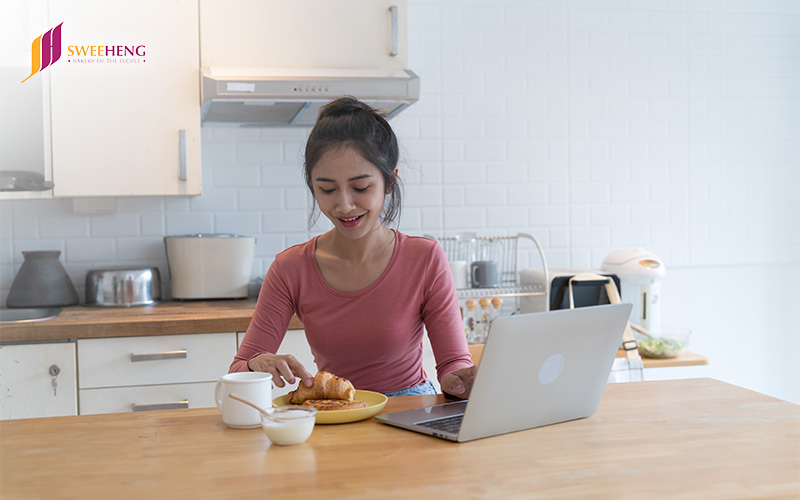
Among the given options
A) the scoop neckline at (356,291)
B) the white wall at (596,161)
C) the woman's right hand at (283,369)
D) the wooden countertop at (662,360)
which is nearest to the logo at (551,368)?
the woman's right hand at (283,369)

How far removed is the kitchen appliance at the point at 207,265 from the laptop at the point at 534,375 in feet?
5.93

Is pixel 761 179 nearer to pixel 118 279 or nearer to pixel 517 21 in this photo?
pixel 517 21

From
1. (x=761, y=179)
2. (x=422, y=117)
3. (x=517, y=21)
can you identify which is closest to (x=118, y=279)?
(x=422, y=117)

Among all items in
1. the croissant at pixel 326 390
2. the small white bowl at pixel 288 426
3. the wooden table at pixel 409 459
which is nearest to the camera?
the wooden table at pixel 409 459

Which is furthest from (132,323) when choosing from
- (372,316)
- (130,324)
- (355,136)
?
(355,136)

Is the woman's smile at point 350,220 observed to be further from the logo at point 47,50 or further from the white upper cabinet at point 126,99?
the logo at point 47,50

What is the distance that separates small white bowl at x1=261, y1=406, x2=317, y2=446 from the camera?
1231mm

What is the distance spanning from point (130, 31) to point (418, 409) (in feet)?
6.89

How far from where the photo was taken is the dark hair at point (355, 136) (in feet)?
5.97

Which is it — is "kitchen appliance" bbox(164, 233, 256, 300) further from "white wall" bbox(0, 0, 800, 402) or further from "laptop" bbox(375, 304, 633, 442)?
"laptop" bbox(375, 304, 633, 442)

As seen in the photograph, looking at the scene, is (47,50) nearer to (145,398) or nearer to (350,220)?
(145,398)

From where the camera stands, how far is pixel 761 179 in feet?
12.5

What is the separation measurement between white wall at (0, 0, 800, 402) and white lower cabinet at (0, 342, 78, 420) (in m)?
0.73

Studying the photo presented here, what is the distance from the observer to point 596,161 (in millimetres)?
3656
